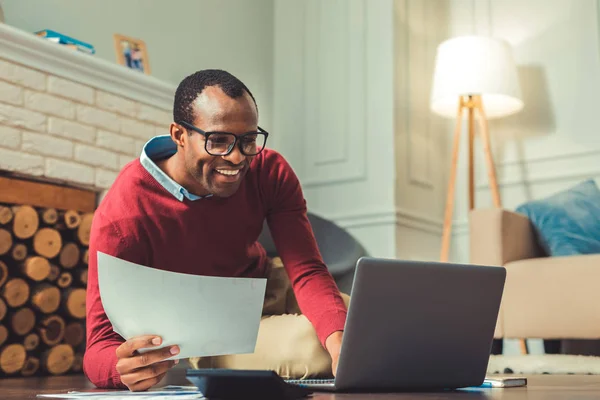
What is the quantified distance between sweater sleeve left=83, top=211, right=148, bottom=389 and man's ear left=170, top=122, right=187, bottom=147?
0.69 ft

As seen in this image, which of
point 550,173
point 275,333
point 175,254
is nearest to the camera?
point 175,254

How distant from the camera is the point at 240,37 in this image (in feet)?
12.3

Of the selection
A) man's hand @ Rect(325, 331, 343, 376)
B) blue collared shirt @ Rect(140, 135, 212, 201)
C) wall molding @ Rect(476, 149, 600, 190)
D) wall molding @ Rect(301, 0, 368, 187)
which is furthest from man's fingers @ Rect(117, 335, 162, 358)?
wall molding @ Rect(476, 149, 600, 190)

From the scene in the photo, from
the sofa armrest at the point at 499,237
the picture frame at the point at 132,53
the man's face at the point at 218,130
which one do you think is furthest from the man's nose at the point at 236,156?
the picture frame at the point at 132,53

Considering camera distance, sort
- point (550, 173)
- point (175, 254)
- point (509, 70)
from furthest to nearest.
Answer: point (550, 173) → point (509, 70) → point (175, 254)

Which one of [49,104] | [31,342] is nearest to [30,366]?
[31,342]

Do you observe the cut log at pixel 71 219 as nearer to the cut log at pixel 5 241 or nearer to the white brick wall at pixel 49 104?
the cut log at pixel 5 241

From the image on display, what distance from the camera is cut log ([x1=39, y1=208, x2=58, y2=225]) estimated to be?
244cm

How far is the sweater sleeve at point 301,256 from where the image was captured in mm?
1400

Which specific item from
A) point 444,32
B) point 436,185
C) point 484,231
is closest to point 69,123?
point 484,231

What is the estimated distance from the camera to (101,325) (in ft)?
4.16

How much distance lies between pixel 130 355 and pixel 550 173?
9.15 ft

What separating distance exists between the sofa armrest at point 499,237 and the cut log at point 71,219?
1.48m

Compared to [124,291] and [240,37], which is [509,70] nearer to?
[240,37]
